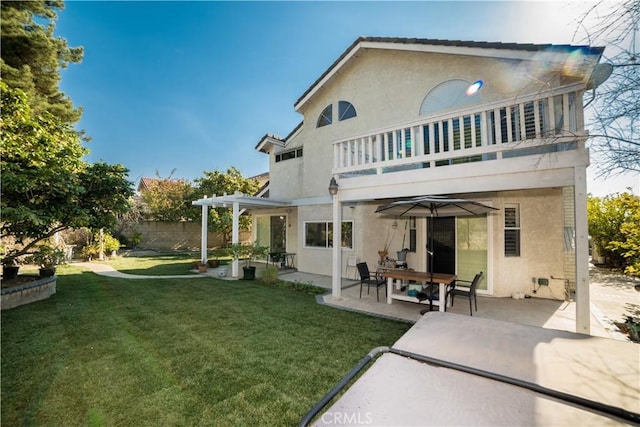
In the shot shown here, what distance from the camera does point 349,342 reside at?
493 centimetres

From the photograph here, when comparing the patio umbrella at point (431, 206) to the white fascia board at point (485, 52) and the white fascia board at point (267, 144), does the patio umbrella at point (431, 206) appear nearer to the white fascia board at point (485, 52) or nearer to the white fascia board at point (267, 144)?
the white fascia board at point (485, 52)

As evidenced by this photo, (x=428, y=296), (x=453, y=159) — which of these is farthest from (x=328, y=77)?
(x=428, y=296)

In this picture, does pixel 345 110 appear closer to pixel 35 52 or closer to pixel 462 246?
pixel 462 246

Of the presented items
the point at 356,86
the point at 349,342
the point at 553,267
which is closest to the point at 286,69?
the point at 356,86

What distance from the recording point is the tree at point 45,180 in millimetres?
5480

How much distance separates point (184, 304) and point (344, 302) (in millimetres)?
4571

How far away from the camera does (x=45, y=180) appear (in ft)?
20.1

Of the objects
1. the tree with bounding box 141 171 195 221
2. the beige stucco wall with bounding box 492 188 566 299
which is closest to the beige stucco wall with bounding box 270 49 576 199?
the beige stucco wall with bounding box 492 188 566 299

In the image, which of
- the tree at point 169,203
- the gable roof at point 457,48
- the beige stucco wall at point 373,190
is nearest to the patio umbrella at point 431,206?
the beige stucco wall at point 373,190

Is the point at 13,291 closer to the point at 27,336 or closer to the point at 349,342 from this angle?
the point at 27,336

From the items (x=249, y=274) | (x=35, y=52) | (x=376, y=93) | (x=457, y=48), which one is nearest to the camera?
(x=457, y=48)

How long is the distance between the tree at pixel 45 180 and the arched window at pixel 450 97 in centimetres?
1042

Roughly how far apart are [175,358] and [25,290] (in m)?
6.42

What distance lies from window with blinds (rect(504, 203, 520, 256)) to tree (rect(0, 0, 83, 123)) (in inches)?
651
